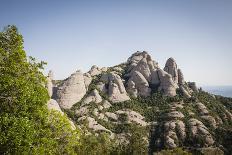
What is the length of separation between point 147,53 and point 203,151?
8571 centimetres

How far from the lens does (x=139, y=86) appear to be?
5699 inches

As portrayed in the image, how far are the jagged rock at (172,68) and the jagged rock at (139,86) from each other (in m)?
18.9

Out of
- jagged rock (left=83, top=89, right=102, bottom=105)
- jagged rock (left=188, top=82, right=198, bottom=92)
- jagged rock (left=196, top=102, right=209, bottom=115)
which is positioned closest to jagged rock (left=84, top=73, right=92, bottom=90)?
jagged rock (left=83, top=89, right=102, bottom=105)

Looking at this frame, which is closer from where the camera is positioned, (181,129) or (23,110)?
(23,110)

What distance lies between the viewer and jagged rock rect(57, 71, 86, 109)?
124m

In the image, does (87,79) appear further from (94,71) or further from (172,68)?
(172,68)

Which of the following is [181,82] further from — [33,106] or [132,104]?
[33,106]

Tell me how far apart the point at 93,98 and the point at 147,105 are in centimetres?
2850

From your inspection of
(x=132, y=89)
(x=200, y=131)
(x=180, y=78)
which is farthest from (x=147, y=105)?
(x=180, y=78)

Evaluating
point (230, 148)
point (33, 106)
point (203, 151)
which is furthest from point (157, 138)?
point (33, 106)

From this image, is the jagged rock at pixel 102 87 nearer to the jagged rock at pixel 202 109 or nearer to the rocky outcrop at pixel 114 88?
the rocky outcrop at pixel 114 88

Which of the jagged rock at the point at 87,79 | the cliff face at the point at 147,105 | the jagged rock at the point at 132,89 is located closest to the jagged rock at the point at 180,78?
the cliff face at the point at 147,105

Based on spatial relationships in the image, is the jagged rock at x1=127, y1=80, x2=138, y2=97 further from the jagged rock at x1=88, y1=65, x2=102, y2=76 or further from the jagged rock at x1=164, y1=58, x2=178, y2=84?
the jagged rock at x1=88, y1=65, x2=102, y2=76

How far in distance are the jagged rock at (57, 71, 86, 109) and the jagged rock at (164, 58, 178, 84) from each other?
5352 cm
